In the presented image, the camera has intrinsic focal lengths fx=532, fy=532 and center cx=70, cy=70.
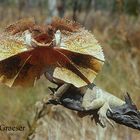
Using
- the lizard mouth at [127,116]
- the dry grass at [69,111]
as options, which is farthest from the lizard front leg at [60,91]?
the dry grass at [69,111]

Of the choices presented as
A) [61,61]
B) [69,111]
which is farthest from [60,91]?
[69,111]

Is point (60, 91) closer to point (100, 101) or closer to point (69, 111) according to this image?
point (100, 101)

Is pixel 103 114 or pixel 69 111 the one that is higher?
pixel 103 114

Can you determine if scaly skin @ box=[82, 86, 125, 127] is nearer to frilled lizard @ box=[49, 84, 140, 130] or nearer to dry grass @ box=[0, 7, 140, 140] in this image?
frilled lizard @ box=[49, 84, 140, 130]

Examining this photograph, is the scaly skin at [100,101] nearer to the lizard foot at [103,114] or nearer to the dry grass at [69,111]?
the lizard foot at [103,114]

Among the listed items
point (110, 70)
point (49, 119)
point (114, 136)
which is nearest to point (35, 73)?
point (114, 136)

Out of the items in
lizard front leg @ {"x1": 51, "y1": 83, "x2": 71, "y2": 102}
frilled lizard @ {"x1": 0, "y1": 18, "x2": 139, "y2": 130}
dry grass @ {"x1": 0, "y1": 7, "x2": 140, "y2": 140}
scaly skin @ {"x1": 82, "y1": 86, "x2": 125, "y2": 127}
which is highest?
frilled lizard @ {"x1": 0, "y1": 18, "x2": 139, "y2": 130}

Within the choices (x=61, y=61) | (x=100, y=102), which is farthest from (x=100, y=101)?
(x=61, y=61)

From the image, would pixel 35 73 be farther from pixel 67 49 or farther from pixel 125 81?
pixel 125 81

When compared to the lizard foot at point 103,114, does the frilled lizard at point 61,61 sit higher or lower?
higher

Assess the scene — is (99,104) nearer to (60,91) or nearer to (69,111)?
(60,91)

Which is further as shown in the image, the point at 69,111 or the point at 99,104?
the point at 69,111

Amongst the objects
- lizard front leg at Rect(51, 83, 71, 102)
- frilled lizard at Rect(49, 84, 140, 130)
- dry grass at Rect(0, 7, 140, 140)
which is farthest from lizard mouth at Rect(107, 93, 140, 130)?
dry grass at Rect(0, 7, 140, 140)
